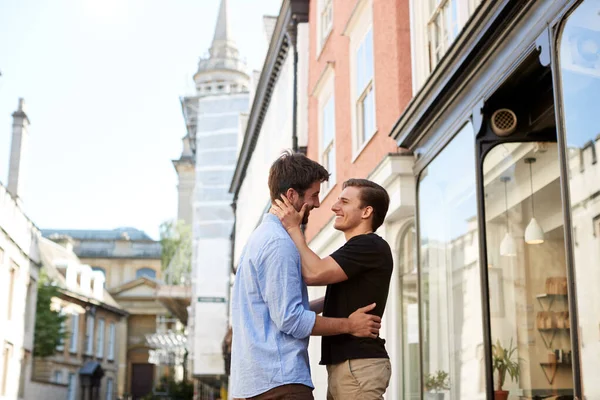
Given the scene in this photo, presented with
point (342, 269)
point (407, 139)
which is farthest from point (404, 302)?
Answer: point (342, 269)

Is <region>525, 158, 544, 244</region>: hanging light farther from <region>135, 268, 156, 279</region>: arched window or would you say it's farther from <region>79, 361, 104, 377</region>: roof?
<region>135, 268, 156, 279</region>: arched window

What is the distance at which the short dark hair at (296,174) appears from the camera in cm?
406

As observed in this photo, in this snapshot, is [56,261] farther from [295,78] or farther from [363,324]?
[363,324]

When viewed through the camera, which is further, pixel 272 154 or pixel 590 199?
pixel 272 154

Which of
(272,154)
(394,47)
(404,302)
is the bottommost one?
(404,302)

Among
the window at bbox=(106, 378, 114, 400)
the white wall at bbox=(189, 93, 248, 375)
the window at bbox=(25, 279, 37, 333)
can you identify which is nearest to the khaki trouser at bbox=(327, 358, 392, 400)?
the window at bbox=(25, 279, 37, 333)

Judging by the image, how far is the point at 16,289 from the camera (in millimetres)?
32000

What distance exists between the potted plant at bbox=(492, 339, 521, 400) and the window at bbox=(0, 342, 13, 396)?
26529mm

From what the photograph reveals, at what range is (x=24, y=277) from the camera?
33.1 metres

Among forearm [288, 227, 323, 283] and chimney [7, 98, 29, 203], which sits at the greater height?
chimney [7, 98, 29, 203]

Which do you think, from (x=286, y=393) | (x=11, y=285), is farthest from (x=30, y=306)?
(x=286, y=393)

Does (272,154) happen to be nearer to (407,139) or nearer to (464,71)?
(407,139)

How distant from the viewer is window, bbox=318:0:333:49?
1568 cm

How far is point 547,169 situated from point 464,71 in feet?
3.84
